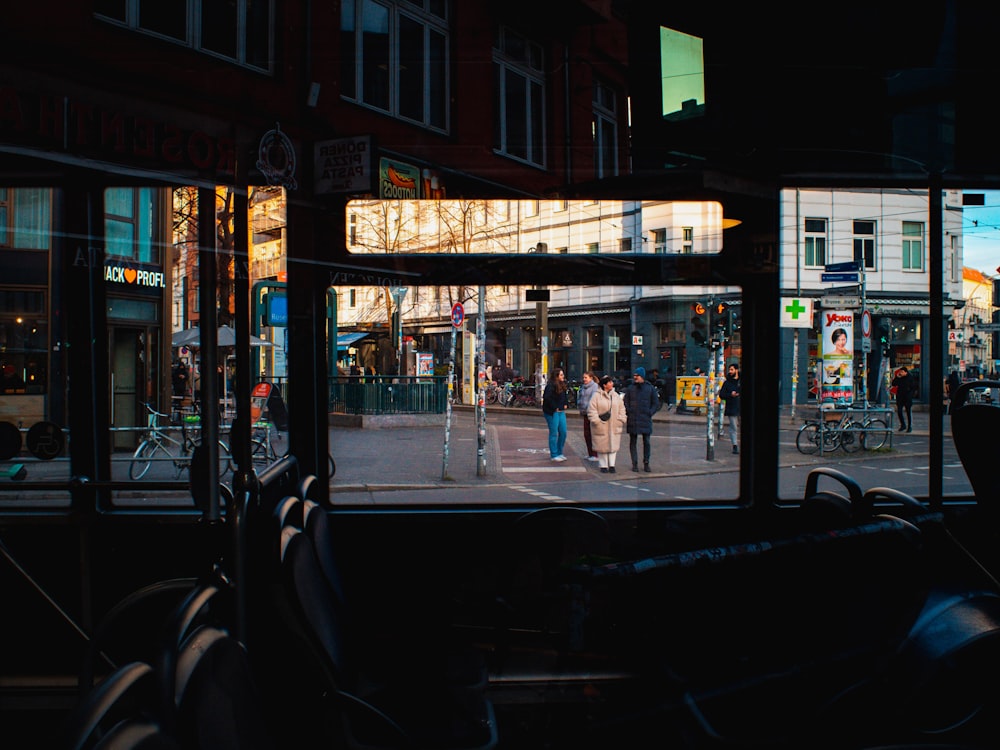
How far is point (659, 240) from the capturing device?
3230mm

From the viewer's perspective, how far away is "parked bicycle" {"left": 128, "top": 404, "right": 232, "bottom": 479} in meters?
2.71

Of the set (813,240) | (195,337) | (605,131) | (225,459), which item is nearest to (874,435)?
(813,240)

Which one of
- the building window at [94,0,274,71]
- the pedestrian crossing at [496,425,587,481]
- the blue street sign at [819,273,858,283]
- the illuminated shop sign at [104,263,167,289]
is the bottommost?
the pedestrian crossing at [496,425,587,481]

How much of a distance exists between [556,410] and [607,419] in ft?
0.69

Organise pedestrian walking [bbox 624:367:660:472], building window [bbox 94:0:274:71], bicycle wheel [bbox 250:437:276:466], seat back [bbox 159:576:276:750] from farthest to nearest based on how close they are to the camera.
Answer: pedestrian walking [bbox 624:367:660:472] → bicycle wheel [bbox 250:437:276:466] → building window [bbox 94:0:274:71] → seat back [bbox 159:576:276:750]

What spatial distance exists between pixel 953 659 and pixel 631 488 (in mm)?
1256

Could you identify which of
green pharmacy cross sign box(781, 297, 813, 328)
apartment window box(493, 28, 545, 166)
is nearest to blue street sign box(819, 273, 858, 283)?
green pharmacy cross sign box(781, 297, 813, 328)

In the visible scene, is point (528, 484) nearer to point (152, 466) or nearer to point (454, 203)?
point (454, 203)

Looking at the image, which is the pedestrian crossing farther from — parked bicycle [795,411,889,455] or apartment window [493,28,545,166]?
apartment window [493,28,545,166]

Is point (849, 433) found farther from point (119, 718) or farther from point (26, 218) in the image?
point (26, 218)

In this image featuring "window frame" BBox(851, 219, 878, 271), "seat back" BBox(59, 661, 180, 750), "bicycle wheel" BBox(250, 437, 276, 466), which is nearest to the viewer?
"seat back" BBox(59, 661, 180, 750)

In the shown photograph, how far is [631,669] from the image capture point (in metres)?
3.47

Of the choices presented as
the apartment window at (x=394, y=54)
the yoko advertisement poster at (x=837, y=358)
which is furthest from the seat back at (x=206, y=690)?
the yoko advertisement poster at (x=837, y=358)

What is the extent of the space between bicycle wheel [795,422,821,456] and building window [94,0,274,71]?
2.42 meters
